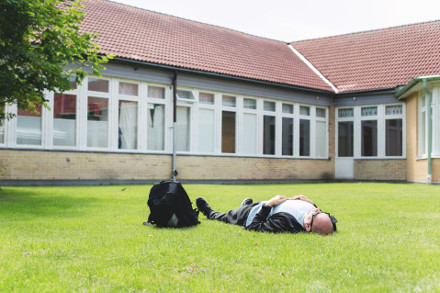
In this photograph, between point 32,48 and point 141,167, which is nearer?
point 32,48

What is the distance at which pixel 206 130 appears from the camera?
18.2m

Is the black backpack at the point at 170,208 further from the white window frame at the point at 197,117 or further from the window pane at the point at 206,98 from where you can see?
the window pane at the point at 206,98

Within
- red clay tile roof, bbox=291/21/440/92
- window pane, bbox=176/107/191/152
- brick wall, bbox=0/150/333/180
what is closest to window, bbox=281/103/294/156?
brick wall, bbox=0/150/333/180

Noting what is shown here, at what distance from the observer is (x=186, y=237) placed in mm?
5336

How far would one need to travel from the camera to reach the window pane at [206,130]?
18047 millimetres

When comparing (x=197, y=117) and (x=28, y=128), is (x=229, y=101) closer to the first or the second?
(x=197, y=117)

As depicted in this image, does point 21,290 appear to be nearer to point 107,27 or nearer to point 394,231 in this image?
point 394,231

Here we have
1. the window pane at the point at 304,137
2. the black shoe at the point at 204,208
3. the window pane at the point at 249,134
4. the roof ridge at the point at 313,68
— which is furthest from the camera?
the roof ridge at the point at 313,68

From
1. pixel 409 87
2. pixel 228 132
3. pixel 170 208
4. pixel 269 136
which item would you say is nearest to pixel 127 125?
pixel 228 132

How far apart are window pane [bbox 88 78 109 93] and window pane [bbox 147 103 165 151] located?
1671 millimetres

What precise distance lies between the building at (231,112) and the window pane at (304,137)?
0.04m

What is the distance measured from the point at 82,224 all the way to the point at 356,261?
3670 millimetres

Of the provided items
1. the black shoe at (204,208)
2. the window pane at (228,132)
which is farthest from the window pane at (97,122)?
the black shoe at (204,208)

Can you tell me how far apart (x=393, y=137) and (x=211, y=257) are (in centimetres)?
1750
